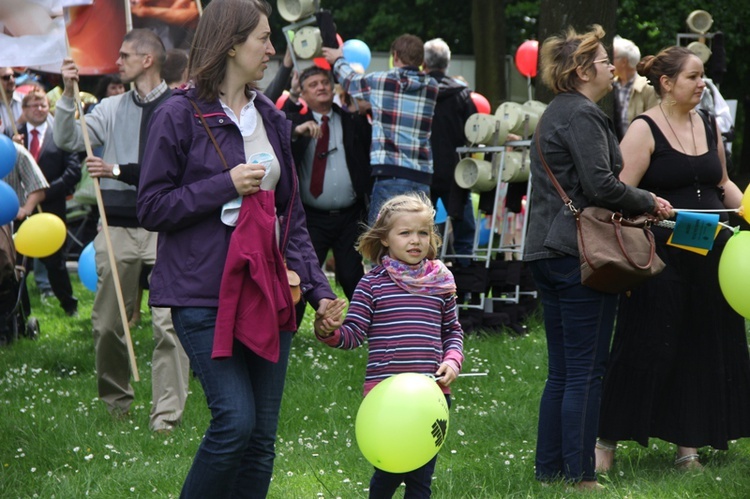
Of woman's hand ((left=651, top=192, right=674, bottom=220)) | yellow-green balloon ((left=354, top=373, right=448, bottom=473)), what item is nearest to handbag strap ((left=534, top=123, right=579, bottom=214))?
woman's hand ((left=651, top=192, right=674, bottom=220))

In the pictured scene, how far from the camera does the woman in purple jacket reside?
3.90m

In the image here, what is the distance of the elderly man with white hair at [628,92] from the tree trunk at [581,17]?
0.22 meters

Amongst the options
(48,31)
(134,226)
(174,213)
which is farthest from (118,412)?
(174,213)

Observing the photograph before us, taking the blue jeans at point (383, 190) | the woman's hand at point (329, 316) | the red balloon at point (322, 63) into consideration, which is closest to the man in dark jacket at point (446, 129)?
the red balloon at point (322, 63)

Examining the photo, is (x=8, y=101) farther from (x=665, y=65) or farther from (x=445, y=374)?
(x=445, y=374)

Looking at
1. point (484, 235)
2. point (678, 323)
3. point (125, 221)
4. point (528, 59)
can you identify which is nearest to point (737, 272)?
point (678, 323)

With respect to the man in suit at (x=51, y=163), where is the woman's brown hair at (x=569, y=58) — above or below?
above

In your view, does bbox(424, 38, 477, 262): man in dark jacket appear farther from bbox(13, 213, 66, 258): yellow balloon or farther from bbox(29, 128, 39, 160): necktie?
bbox(29, 128, 39, 160): necktie

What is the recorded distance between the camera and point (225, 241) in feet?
13.0

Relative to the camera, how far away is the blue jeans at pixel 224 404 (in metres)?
3.90

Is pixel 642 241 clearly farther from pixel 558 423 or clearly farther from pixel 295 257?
pixel 295 257

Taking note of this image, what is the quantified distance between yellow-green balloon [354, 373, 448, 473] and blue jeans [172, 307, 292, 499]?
386 millimetres

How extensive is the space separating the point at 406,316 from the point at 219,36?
130 cm

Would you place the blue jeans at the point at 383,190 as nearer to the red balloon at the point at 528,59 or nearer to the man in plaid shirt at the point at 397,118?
the man in plaid shirt at the point at 397,118
